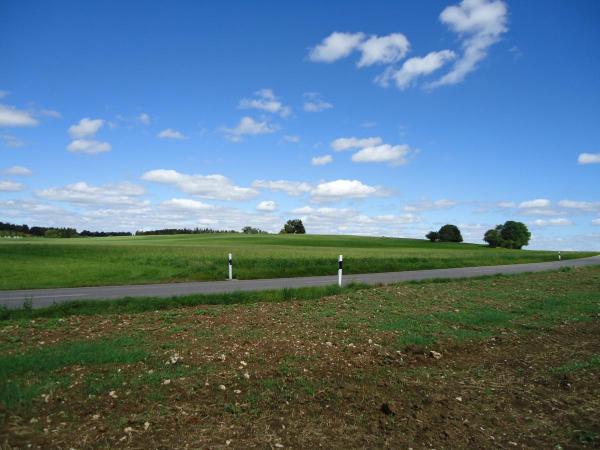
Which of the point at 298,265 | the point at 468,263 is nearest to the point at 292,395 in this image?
the point at 298,265

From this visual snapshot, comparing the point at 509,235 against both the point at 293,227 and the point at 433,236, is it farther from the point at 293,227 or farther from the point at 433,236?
the point at 293,227

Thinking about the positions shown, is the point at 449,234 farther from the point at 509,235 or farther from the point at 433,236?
the point at 509,235

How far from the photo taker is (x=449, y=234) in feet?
347

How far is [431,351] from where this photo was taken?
7.26m

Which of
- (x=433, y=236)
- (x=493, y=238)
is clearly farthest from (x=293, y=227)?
(x=493, y=238)

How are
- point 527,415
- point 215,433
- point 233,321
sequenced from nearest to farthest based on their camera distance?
point 215,433 → point 527,415 → point 233,321

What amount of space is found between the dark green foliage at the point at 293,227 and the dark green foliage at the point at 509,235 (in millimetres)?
52138

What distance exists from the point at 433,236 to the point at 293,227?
43.0 metres

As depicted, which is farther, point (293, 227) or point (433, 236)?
point (293, 227)

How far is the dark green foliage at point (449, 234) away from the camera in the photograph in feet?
345

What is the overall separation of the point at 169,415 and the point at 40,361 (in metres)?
2.78

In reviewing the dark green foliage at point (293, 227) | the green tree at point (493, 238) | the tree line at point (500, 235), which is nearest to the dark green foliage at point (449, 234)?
the tree line at point (500, 235)

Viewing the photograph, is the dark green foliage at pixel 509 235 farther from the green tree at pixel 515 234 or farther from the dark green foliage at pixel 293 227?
the dark green foliage at pixel 293 227

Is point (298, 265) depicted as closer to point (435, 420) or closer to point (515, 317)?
point (515, 317)
